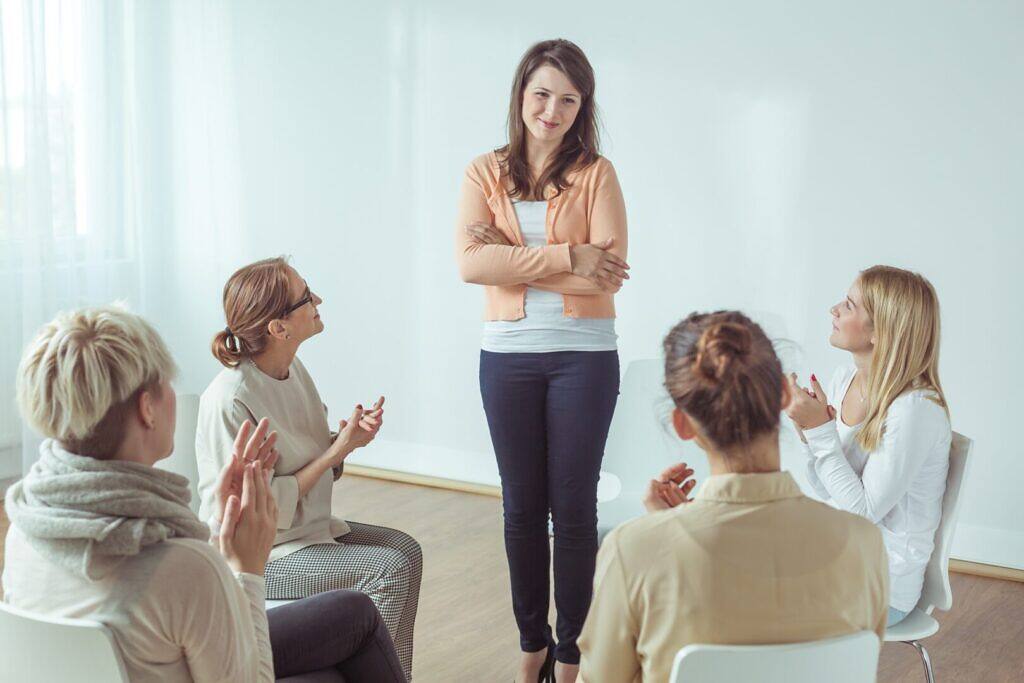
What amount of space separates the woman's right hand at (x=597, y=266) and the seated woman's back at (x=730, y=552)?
94cm

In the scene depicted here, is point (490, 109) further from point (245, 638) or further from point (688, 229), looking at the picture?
point (245, 638)

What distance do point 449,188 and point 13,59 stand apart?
181 centimetres

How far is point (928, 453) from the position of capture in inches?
91.6

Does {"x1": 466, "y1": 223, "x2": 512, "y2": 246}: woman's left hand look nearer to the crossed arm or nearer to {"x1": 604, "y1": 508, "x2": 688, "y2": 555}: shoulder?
the crossed arm

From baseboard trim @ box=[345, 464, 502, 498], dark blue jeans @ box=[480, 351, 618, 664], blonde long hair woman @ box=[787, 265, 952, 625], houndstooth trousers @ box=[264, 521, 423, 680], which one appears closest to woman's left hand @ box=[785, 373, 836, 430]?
blonde long hair woman @ box=[787, 265, 952, 625]

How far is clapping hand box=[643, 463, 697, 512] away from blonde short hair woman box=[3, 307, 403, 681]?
674 mm

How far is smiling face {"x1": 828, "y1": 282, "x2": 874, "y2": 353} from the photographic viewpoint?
2449mm

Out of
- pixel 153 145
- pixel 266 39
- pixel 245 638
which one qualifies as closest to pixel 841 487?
pixel 245 638

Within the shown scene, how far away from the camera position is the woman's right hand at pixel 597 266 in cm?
249

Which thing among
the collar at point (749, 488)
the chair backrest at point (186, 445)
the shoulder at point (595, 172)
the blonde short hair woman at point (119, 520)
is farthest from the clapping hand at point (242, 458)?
the shoulder at point (595, 172)

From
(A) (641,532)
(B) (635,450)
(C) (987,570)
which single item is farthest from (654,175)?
(A) (641,532)

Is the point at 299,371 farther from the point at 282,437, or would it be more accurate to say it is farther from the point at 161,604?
the point at 161,604

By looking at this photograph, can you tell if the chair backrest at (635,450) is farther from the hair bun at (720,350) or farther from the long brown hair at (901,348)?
the hair bun at (720,350)

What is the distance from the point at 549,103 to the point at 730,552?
1.41 m
